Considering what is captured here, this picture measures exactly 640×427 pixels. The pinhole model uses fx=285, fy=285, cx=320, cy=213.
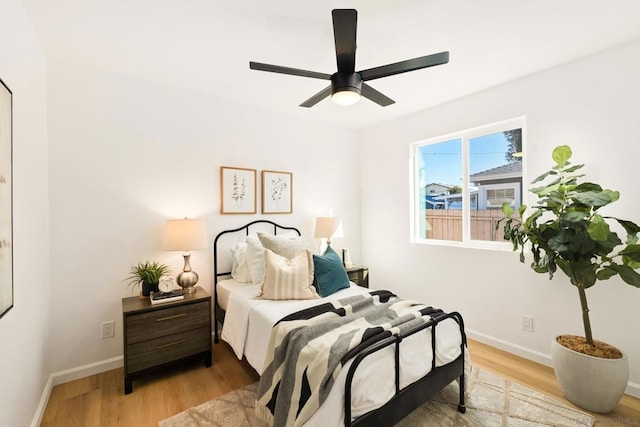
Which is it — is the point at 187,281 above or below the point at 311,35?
below

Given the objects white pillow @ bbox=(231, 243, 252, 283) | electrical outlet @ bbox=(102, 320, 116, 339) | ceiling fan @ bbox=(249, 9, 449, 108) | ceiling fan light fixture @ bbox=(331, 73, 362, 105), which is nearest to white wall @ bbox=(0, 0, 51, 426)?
electrical outlet @ bbox=(102, 320, 116, 339)

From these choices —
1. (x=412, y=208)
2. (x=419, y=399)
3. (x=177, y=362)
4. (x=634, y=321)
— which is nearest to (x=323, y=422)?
(x=419, y=399)

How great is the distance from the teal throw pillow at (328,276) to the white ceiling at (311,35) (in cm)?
170

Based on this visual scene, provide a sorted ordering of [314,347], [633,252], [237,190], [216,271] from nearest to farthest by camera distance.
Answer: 1. [314,347]
2. [633,252]
3. [216,271]
4. [237,190]

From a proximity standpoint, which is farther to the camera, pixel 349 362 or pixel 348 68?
pixel 348 68

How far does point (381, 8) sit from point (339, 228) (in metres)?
2.41

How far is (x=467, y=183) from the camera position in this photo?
3.26m

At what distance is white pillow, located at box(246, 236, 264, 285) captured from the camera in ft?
9.11

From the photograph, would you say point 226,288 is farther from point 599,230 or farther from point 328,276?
point 599,230

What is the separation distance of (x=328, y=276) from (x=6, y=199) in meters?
2.11

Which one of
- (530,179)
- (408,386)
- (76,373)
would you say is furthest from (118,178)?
(530,179)

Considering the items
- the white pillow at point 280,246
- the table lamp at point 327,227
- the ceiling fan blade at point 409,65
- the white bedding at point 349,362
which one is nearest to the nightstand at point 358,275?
the table lamp at point 327,227

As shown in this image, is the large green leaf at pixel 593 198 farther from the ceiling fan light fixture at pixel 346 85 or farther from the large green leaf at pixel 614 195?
the ceiling fan light fixture at pixel 346 85

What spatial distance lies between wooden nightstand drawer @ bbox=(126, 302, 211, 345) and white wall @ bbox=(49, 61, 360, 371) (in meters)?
0.53
